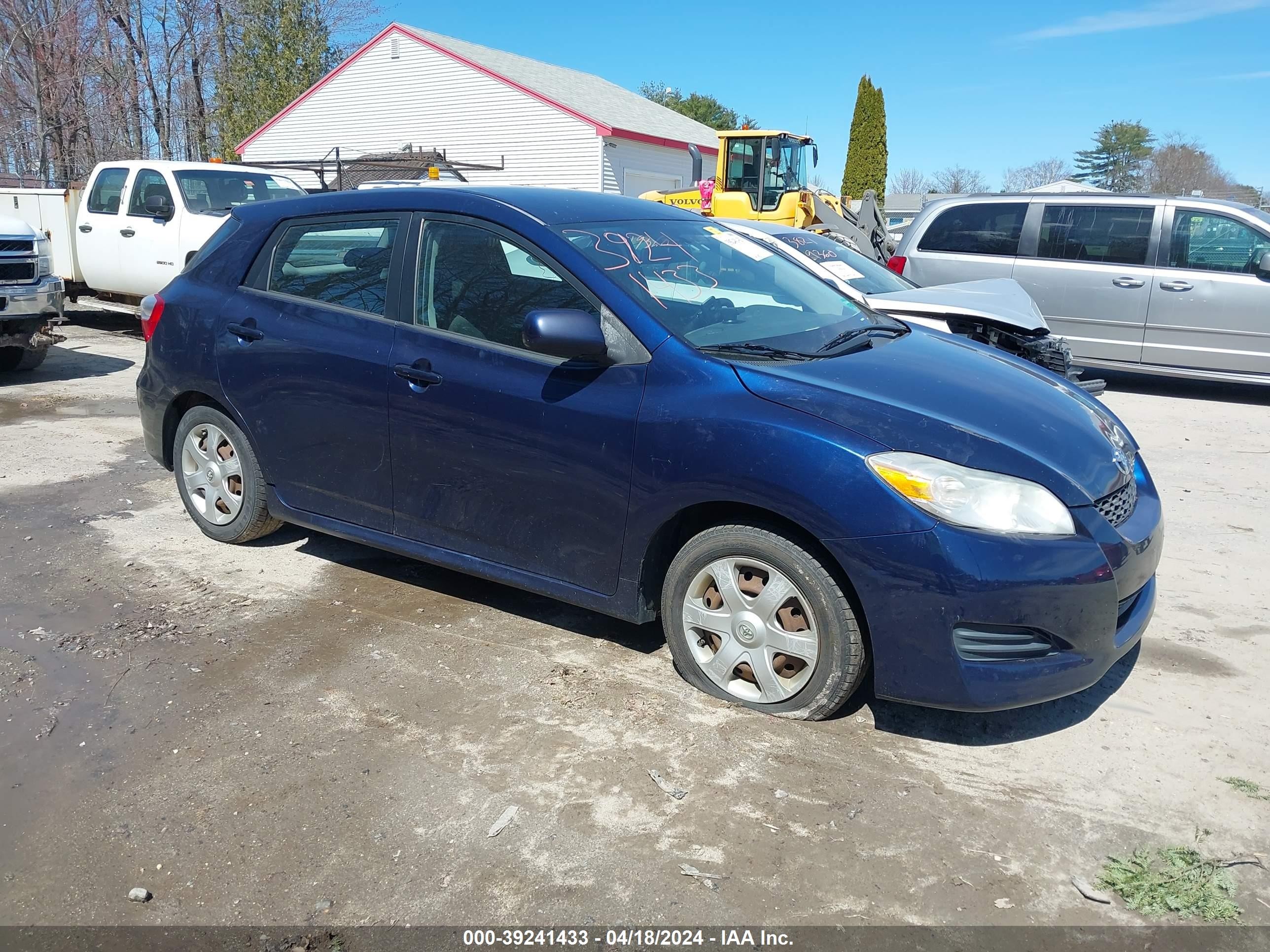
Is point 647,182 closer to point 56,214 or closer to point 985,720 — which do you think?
point 56,214

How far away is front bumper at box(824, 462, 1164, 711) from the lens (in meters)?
3.02

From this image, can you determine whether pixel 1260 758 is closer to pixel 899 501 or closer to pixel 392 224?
pixel 899 501

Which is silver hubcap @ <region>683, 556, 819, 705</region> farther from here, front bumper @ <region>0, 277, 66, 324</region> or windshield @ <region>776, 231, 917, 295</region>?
front bumper @ <region>0, 277, 66, 324</region>

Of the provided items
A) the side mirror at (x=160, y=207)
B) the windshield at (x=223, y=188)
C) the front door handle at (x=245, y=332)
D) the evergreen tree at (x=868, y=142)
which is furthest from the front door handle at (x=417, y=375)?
the evergreen tree at (x=868, y=142)

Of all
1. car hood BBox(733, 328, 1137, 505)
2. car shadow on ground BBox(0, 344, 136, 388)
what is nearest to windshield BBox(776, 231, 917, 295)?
car hood BBox(733, 328, 1137, 505)

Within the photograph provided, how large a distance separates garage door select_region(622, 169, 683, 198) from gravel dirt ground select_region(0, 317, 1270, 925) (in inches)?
954

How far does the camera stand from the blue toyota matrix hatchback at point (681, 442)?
311 cm

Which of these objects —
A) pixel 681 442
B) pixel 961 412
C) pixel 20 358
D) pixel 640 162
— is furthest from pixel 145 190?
pixel 640 162

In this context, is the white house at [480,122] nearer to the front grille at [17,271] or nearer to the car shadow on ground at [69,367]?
the car shadow on ground at [69,367]

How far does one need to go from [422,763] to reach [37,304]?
816 cm

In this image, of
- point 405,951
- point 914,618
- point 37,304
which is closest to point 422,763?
point 405,951

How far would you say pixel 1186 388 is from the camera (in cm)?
1055

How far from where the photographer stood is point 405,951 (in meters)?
2.46

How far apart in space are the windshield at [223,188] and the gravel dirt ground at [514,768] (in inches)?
316
